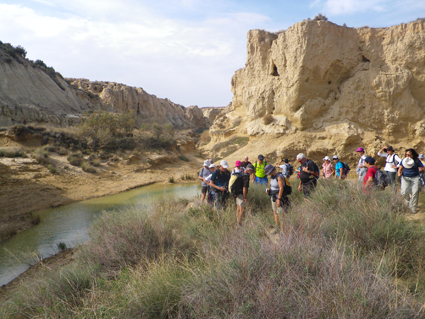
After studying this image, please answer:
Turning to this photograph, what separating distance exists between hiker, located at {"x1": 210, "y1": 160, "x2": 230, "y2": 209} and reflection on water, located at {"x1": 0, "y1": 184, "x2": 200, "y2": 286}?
1.93m

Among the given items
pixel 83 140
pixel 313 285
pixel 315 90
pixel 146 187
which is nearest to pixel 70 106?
pixel 83 140

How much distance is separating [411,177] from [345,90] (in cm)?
1516

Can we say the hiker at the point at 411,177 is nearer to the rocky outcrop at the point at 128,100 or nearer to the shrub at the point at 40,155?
the shrub at the point at 40,155

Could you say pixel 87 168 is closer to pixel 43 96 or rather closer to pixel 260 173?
pixel 260 173

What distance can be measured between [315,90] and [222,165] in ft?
51.4

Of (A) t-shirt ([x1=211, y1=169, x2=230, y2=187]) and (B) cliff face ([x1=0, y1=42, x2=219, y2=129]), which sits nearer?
(A) t-shirt ([x1=211, y1=169, x2=230, y2=187])

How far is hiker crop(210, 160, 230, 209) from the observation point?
6.98 meters

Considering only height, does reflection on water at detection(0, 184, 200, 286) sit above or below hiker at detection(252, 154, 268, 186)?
below

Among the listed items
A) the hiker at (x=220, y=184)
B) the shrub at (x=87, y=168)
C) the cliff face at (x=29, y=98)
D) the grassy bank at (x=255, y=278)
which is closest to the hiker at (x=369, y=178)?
the grassy bank at (x=255, y=278)

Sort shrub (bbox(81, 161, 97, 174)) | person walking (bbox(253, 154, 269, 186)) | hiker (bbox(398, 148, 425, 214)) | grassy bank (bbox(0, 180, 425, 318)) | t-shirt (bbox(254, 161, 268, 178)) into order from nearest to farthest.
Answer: grassy bank (bbox(0, 180, 425, 318)) → hiker (bbox(398, 148, 425, 214)) → person walking (bbox(253, 154, 269, 186)) → t-shirt (bbox(254, 161, 268, 178)) → shrub (bbox(81, 161, 97, 174))

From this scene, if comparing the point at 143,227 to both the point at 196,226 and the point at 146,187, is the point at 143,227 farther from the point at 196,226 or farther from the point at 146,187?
the point at 146,187

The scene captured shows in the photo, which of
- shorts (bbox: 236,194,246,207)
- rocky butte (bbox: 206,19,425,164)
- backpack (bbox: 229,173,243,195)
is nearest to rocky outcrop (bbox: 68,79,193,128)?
rocky butte (bbox: 206,19,425,164)

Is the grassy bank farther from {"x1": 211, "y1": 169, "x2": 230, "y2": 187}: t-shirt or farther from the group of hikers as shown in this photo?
{"x1": 211, "y1": 169, "x2": 230, "y2": 187}: t-shirt

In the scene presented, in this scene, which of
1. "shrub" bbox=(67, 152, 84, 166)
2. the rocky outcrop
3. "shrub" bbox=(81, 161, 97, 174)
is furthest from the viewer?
the rocky outcrop
